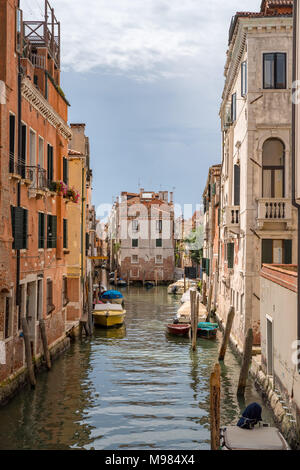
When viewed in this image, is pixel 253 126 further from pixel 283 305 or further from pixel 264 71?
pixel 283 305

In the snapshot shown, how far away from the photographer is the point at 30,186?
1495 centimetres

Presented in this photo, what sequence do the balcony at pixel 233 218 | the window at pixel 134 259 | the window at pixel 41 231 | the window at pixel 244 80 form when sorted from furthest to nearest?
1. the window at pixel 134 259
2. the balcony at pixel 233 218
3. the window at pixel 244 80
4. the window at pixel 41 231

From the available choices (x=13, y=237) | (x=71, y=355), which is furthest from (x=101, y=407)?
(x=71, y=355)

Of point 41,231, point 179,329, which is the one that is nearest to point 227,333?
point 179,329

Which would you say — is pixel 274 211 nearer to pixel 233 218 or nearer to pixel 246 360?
pixel 233 218

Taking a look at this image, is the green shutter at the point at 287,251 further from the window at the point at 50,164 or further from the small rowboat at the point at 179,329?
the window at the point at 50,164

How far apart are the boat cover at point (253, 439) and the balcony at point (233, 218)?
10712 mm

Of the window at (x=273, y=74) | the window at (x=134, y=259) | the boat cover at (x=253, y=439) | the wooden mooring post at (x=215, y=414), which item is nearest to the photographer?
the boat cover at (x=253, y=439)

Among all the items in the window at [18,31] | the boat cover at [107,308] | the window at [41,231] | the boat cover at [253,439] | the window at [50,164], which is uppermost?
the window at [18,31]

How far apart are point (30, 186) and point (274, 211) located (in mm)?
7883

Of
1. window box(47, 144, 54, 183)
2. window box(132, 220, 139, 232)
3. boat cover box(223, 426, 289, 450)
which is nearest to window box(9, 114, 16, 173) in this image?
window box(47, 144, 54, 183)

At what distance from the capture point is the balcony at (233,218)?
19.4 m

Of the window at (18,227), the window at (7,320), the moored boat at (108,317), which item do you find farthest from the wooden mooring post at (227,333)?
the moored boat at (108,317)

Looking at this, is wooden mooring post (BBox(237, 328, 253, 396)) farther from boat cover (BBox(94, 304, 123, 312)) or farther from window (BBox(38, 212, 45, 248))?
boat cover (BBox(94, 304, 123, 312))
